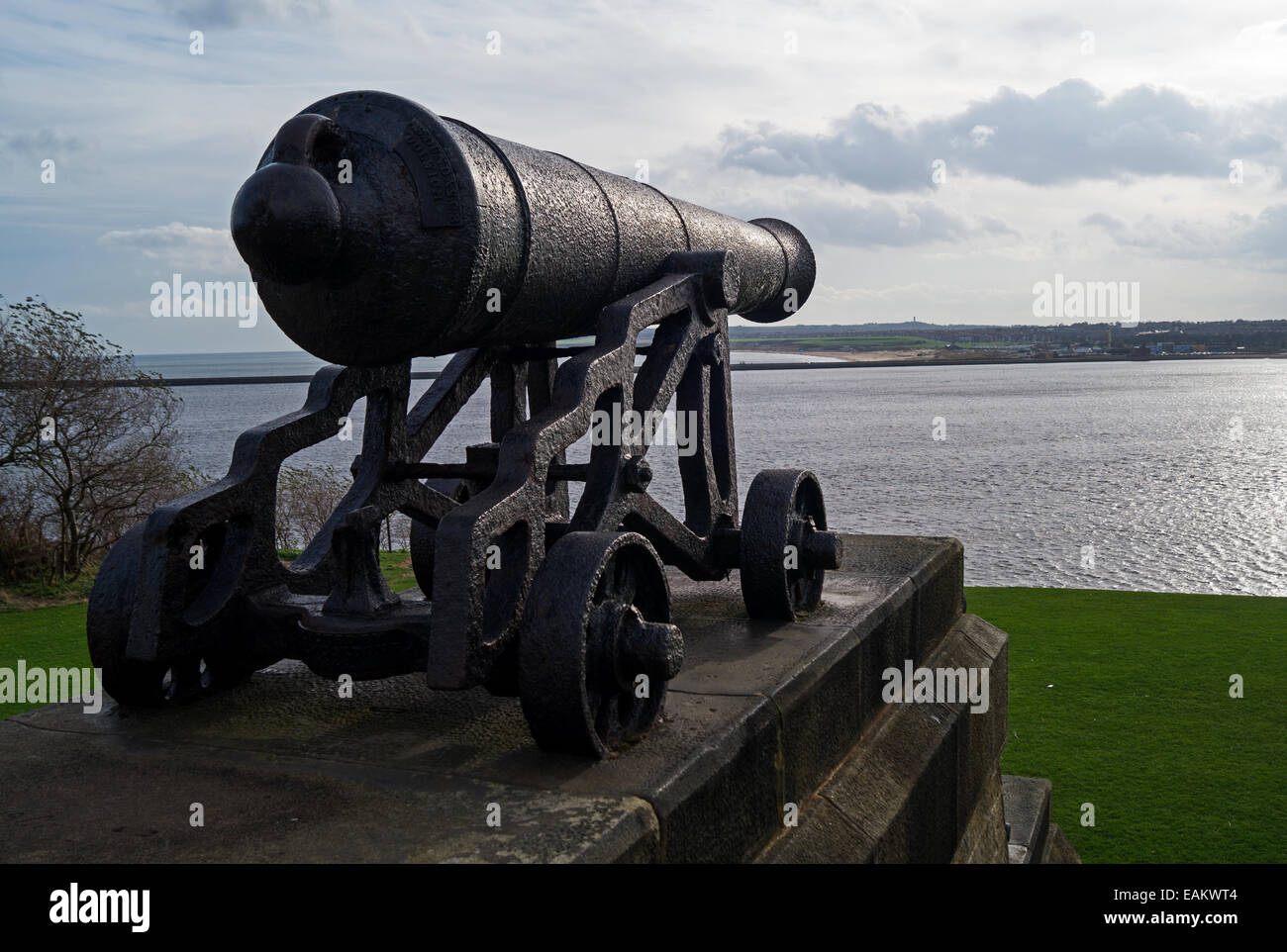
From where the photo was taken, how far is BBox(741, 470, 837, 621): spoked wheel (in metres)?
4.35

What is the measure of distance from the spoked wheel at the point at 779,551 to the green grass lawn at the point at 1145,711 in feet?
6.79

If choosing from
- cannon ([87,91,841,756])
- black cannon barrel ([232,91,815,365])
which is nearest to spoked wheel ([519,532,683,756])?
cannon ([87,91,841,756])

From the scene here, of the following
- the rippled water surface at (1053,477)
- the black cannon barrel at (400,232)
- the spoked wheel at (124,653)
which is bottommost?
the rippled water surface at (1053,477)

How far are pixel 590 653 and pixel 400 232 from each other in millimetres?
1240

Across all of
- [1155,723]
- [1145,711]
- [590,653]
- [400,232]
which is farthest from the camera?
[1145,711]

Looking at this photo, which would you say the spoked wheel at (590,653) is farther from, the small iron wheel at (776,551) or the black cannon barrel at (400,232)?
the small iron wheel at (776,551)

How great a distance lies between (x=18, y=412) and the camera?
12.3 m

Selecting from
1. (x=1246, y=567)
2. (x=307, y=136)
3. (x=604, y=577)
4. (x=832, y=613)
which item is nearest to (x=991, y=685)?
(x=832, y=613)

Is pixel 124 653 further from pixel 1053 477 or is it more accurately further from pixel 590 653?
pixel 1053 477

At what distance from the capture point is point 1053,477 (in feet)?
91.0

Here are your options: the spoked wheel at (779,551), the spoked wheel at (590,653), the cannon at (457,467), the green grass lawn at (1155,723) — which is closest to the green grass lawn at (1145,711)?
the green grass lawn at (1155,723)

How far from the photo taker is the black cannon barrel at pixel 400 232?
120 inches

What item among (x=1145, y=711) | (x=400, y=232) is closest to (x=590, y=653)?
(x=400, y=232)

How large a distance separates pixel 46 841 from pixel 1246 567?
1582 centimetres
